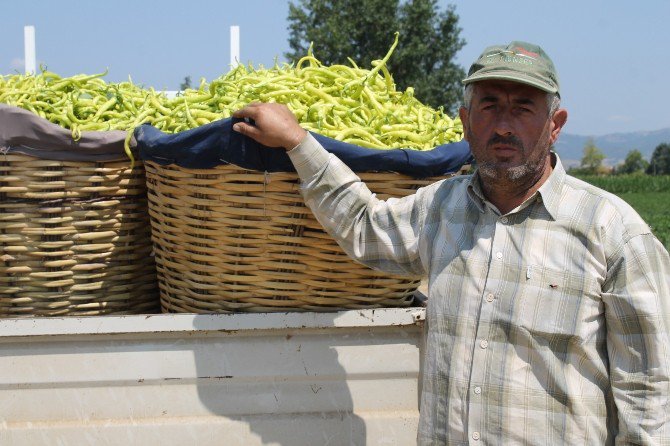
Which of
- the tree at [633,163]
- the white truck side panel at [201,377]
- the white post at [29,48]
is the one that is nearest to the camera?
the white truck side panel at [201,377]

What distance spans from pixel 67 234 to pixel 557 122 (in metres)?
1.53

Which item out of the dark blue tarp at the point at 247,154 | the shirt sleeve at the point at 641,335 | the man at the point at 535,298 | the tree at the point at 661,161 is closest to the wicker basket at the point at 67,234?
the dark blue tarp at the point at 247,154

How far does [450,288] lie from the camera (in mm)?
1906

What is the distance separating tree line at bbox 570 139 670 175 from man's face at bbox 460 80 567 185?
92575mm

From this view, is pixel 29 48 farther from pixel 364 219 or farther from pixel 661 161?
pixel 661 161

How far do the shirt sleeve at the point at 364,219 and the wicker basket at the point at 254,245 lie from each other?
0.28 feet

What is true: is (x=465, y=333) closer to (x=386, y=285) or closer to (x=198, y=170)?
(x=386, y=285)

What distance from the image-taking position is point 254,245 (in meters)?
2.21

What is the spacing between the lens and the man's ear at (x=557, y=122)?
1904 millimetres

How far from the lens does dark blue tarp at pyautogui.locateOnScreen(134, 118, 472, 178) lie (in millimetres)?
2074

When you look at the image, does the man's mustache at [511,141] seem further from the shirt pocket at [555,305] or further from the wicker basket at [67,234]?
the wicker basket at [67,234]

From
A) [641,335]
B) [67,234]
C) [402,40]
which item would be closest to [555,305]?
[641,335]

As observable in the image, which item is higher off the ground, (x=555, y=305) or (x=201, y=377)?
(x=555, y=305)

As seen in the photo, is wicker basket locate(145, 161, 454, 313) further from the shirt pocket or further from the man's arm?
the shirt pocket
